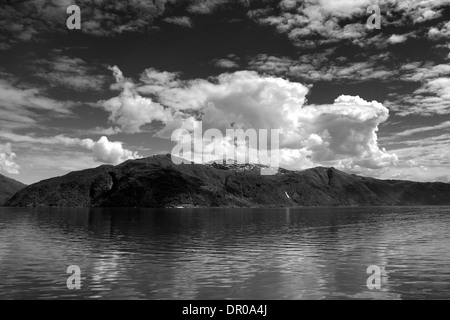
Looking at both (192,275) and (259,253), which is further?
(259,253)

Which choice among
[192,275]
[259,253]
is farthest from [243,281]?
[259,253]

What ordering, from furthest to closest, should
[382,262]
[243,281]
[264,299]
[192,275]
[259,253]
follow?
[259,253]
[382,262]
[192,275]
[243,281]
[264,299]

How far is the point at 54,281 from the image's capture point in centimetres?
4250

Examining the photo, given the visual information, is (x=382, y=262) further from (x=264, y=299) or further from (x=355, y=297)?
(x=264, y=299)

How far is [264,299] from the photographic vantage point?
35.3 metres

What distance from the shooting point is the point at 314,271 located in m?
48.7

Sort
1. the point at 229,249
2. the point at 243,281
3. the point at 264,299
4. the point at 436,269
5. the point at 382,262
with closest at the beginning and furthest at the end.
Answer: the point at 264,299 → the point at 243,281 → the point at 436,269 → the point at 382,262 → the point at 229,249

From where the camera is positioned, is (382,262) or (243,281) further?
(382,262)
